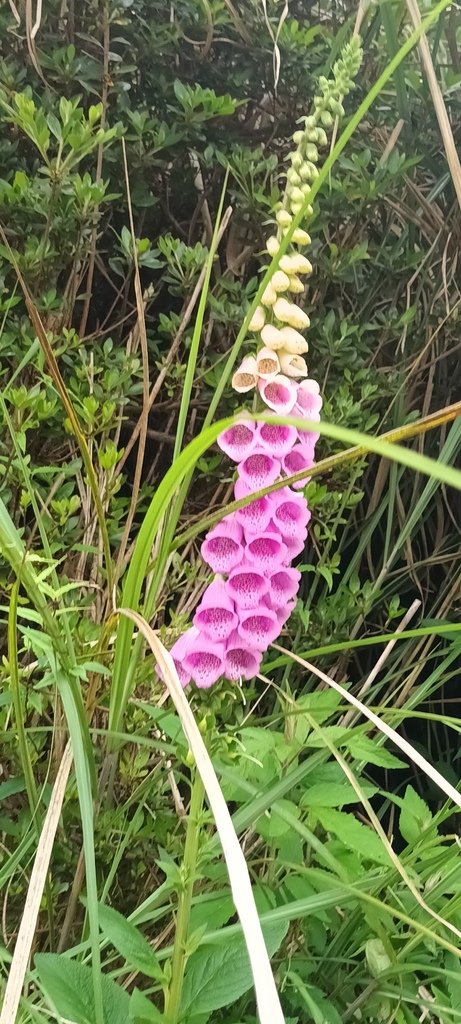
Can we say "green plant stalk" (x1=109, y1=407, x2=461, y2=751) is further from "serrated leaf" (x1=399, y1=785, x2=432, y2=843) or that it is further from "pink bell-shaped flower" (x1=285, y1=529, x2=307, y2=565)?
"serrated leaf" (x1=399, y1=785, x2=432, y2=843)

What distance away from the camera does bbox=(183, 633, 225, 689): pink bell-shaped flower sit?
1.60 feet

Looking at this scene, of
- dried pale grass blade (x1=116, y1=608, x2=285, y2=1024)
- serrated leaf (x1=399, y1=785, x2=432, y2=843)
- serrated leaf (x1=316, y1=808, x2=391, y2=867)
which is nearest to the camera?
dried pale grass blade (x1=116, y1=608, x2=285, y2=1024)

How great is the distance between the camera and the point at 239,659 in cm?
51

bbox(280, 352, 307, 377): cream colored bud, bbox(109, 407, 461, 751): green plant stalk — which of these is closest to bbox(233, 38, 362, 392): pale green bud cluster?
bbox(280, 352, 307, 377): cream colored bud

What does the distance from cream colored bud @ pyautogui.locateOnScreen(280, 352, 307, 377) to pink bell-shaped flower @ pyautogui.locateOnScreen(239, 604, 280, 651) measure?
176 mm

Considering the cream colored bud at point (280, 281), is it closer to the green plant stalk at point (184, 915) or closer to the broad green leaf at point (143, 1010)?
the green plant stalk at point (184, 915)

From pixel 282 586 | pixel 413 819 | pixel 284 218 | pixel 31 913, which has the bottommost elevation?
pixel 413 819

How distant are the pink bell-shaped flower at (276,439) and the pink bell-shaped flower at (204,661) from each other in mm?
144

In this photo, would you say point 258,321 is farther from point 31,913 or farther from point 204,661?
point 31,913

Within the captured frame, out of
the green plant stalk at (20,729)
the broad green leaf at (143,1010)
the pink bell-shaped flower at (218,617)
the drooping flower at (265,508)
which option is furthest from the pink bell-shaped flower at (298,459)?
the broad green leaf at (143,1010)

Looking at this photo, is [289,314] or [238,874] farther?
[289,314]

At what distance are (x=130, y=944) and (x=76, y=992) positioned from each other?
4 cm

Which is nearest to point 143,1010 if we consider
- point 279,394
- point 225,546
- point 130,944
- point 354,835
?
point 130,944

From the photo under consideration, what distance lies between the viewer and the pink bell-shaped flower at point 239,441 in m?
0.49
